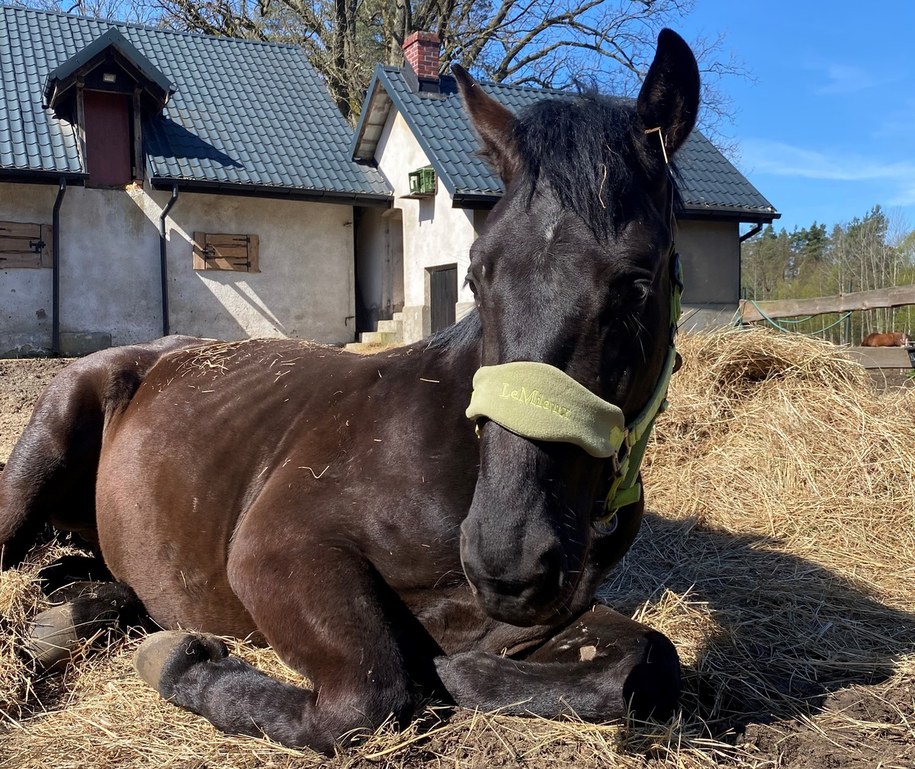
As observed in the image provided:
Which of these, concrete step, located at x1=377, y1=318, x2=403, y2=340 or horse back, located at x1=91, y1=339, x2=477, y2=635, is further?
concrete step, located at x1=377, y1=318, x2=403, y2=340

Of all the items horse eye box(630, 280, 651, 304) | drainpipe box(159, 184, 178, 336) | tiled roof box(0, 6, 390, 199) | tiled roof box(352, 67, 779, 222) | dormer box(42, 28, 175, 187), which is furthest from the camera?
tiled roof box(352, 67, 779, 222)

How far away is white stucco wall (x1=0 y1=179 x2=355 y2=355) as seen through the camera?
14859mm

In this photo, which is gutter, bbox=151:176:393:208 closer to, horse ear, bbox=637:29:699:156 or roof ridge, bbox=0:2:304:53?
roof ridge, bbox=0:2:304:53

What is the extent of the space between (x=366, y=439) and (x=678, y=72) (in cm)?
146

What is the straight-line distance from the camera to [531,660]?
2578 millimetres

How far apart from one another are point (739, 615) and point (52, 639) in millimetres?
2784

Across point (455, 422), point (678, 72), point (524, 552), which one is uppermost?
point (678, 72)

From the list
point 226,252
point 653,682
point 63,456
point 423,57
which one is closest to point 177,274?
point 226,252

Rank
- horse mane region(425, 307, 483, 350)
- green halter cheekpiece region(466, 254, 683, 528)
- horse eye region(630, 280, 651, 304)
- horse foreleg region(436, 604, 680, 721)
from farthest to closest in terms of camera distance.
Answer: horse mane region(425, 307, 483, 350) < horse foreleg region(436, 604, 680, 721) < horse eye region(630, 280, 651, 304) < green halter cheekpiece region(466, 254, 683, 528)

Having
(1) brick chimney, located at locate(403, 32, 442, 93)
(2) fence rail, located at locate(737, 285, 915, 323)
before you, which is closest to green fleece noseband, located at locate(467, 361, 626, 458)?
(2) fence rail, located at locate(737, 285, 915, 323)

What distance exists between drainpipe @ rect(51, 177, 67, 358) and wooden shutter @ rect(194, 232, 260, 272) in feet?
8.16

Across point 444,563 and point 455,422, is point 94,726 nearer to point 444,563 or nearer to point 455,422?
point 444,563

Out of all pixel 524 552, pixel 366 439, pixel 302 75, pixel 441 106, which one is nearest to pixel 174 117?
pixel 302 75

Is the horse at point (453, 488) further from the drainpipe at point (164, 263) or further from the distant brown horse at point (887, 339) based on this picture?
the distant brown horse at point (887, 339)
